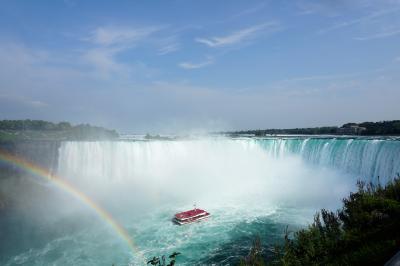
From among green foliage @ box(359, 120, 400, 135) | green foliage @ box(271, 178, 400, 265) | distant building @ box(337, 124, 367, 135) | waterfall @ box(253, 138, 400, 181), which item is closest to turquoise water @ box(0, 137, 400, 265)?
waterfall @ box(253, 138, 400, 181)

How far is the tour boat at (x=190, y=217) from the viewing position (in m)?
19.7

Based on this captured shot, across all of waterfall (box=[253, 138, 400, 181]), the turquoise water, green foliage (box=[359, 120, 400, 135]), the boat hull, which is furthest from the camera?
green foliage (box=[359, 120, 400, 135])

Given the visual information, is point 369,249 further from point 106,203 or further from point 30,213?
point 30,213

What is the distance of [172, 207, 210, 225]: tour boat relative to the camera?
19692mm

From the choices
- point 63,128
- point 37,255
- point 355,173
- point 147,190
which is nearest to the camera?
point 37,255

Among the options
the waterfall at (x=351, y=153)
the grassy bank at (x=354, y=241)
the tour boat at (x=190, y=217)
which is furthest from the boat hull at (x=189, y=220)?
the waterfall at (x=351, y=153)

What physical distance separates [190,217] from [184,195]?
330 inches

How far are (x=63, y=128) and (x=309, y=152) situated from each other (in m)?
75.3

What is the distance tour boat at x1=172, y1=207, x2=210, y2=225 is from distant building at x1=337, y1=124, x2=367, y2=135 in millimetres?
36945

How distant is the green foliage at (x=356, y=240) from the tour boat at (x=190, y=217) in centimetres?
1192

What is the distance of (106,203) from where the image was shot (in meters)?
26.1

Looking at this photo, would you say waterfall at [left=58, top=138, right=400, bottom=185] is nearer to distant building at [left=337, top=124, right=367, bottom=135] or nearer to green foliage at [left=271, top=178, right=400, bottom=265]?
green foliage at [left=271, top=178, right=400, bottom=265]

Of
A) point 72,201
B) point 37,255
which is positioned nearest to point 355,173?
point 37,255

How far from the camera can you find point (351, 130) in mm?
53031
